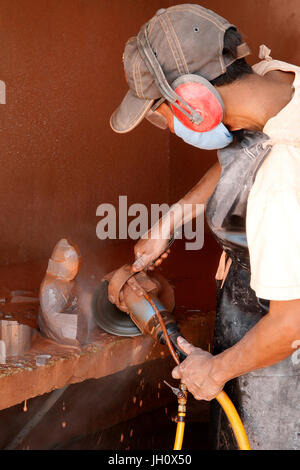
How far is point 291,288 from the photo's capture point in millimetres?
1684

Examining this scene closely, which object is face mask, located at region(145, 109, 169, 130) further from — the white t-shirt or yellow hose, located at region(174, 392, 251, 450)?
yellow hose, located at region(174, 392, 251, 450)

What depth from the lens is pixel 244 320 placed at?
93.4 inches

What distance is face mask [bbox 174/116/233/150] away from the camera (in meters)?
1.92

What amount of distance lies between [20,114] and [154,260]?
326 cm

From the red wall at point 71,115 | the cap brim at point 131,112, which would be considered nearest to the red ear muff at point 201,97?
the cap brim at point 131,112

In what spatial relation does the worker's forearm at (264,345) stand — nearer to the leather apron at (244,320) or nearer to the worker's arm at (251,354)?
the worker's arm at (251,354)

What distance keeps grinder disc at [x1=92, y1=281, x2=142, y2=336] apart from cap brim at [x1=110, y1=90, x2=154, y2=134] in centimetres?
146

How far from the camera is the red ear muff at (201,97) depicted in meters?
1.77

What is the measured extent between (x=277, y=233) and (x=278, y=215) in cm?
5

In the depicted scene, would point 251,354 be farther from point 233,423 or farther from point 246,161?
point 246,161

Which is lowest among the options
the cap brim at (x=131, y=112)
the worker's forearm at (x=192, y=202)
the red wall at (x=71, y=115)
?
the worker's forearm at (x=192, y=202)

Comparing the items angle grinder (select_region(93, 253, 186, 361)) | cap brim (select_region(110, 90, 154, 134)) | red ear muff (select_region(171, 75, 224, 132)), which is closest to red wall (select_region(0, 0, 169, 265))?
angle grinder (select_region(93, 253, 186, 361))

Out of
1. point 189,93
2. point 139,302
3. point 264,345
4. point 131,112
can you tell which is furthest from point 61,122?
point 264,345
